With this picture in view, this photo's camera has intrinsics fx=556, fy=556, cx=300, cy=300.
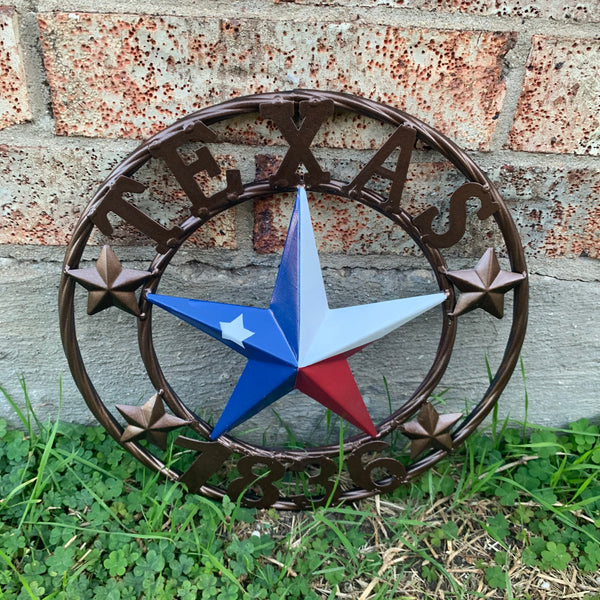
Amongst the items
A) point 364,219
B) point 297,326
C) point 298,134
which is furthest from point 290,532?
point 298,134

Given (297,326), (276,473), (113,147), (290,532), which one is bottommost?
(290,532)

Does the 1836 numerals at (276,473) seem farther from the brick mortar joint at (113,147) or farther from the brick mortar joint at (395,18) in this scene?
the brick mortar joint at (395,18)

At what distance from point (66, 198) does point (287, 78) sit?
38cm

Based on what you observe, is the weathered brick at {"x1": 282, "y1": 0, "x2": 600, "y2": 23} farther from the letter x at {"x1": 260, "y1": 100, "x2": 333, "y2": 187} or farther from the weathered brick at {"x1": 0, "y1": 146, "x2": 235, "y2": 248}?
Answer: the weathered brick at {"x1": 0, "y1": 146, "x2": 235, "y2": 248}

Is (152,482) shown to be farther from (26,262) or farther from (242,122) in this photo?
(242,122)

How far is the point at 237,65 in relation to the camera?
76cm

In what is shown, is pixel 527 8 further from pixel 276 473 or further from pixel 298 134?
pixel 276 473

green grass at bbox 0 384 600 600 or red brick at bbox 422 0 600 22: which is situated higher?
red brick at bbox 422 0 600 22

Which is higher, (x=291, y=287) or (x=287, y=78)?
(x=287, y=78)

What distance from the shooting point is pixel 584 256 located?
0.93m

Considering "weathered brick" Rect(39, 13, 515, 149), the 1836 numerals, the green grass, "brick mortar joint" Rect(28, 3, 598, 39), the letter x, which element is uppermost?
"brick mortar joint" Rect(28, 3, 598, 39)

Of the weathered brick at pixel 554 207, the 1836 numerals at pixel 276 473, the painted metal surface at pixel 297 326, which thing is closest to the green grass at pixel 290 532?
the 1836 numerals at pixel 276 473

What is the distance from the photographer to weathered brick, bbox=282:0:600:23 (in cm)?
73

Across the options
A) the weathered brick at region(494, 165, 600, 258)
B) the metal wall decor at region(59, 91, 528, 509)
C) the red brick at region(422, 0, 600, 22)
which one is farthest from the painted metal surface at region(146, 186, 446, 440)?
the red brick at region(422, 0, 600, 22)
